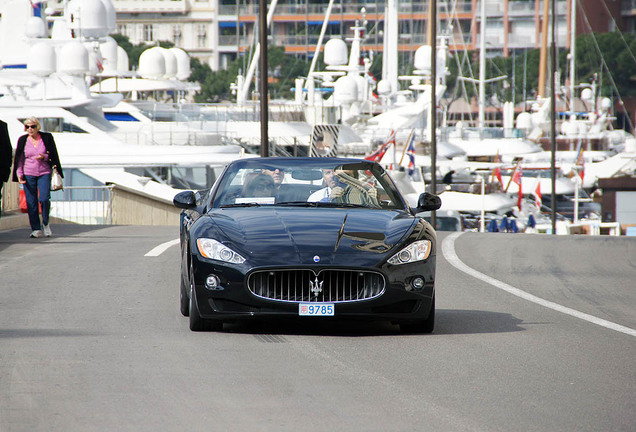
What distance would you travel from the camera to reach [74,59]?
4281 cm

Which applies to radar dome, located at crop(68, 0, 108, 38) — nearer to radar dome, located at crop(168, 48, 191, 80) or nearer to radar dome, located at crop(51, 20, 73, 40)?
radar dome, located at crop(51, 20, 73, 40)

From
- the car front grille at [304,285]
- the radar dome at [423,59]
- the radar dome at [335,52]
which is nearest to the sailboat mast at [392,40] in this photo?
the radar dome at [423,59]

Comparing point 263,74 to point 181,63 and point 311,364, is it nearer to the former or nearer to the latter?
point 311,364

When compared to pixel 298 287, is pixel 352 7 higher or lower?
higher

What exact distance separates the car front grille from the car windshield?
1.24m

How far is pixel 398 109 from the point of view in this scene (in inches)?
2441

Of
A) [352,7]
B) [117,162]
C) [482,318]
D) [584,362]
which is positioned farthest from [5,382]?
[352,7]

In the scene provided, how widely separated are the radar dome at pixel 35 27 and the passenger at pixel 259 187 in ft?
129

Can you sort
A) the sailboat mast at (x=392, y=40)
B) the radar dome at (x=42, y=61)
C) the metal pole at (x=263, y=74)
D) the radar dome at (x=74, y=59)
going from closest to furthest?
the metal pole at (x=263, y=74)
the radar dome at (x=74, y=59)
the radar dome at (x=42, y=61)
the sailboat mast at (x=392, y=40)

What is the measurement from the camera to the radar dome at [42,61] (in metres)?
43.1

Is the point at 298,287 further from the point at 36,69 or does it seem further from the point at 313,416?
the point at 36,69

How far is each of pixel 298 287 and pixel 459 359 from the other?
4.39 feet

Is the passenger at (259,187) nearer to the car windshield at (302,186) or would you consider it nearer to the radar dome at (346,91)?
the car windshield at (302,186)

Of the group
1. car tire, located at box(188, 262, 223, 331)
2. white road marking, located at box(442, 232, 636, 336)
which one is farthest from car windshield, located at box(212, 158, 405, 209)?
white road marking, located at box(442, 232, 636, 336)
